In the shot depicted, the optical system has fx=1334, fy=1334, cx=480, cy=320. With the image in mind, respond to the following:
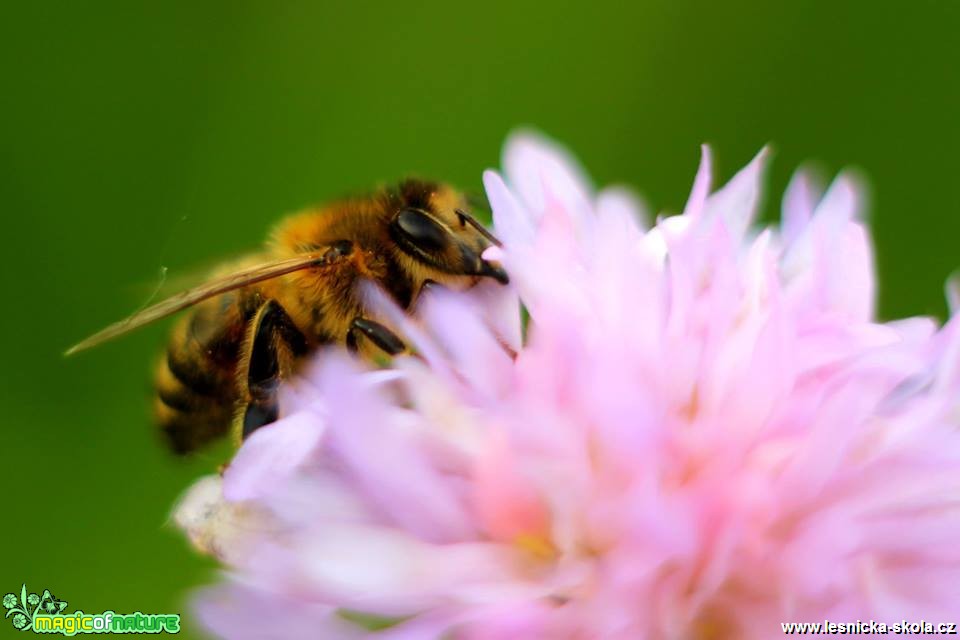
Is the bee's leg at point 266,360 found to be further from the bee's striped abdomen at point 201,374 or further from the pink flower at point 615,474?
the pink flower at point 615,474

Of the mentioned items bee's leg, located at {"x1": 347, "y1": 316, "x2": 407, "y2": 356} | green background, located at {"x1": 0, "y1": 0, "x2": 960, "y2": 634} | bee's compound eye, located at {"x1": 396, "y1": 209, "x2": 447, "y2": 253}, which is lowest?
bee's leg, located at {"x1": 347, "y1": 316, "x2": 407, "y2": 356}

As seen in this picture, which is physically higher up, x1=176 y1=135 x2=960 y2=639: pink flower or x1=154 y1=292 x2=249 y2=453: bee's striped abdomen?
x1=154 y1=292 x2=249 y2=453: bee's striped abdomen

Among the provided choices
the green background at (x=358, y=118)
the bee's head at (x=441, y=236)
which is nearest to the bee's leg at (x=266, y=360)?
the bee's head at (x=441, y=236)

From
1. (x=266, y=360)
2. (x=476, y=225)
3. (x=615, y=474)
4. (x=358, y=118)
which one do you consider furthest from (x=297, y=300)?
(x=358, y=118)

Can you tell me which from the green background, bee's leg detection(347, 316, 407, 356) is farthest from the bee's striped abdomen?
the green background

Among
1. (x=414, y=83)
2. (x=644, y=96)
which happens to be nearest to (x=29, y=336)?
(x=414, y=83)

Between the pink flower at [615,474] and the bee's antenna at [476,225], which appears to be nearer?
the pink flower at [615,474]

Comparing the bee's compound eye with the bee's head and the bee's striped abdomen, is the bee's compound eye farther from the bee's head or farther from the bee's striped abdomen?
the bee's striped abdomen
